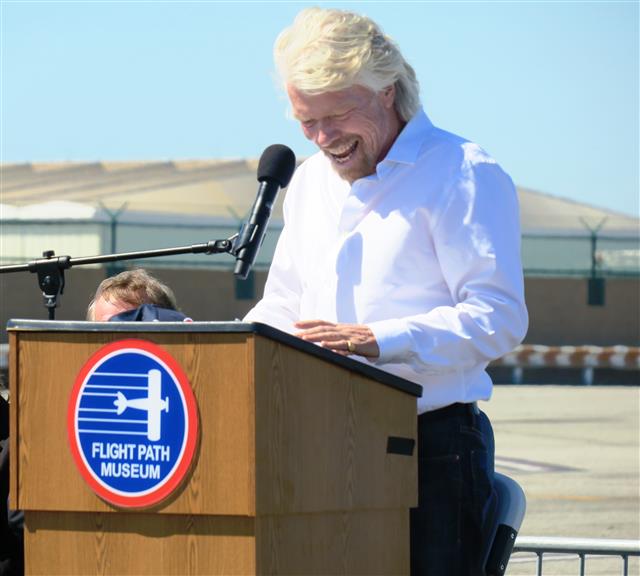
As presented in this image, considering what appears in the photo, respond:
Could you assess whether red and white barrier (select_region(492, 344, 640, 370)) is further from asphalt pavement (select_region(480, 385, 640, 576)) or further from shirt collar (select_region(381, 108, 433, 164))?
shirt collar (select_region(381, 108, 433, 164))

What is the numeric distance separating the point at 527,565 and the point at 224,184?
41760mm

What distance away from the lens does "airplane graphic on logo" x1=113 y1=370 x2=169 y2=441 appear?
277 cm

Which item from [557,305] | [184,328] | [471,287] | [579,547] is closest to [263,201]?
[471,287]

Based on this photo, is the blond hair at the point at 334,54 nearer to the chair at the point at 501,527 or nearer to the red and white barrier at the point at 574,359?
the chair at the point at 501,527

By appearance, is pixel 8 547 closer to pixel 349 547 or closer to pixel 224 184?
pixel 349 547

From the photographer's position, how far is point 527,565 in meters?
8.24

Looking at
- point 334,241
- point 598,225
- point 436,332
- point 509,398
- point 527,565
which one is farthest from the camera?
→ point 598,225

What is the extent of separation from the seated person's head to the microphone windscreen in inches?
26.9

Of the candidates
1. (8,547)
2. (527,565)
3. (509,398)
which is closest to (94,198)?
(509,398)

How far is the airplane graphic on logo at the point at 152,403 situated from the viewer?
2.77 m

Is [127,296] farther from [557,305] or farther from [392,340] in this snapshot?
[557,305]

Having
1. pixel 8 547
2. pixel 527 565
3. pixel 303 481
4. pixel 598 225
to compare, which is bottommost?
pixel 527 565

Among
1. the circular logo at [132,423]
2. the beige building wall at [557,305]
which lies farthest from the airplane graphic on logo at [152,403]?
the beige building wall at [557,305]

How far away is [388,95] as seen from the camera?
3.48 m
